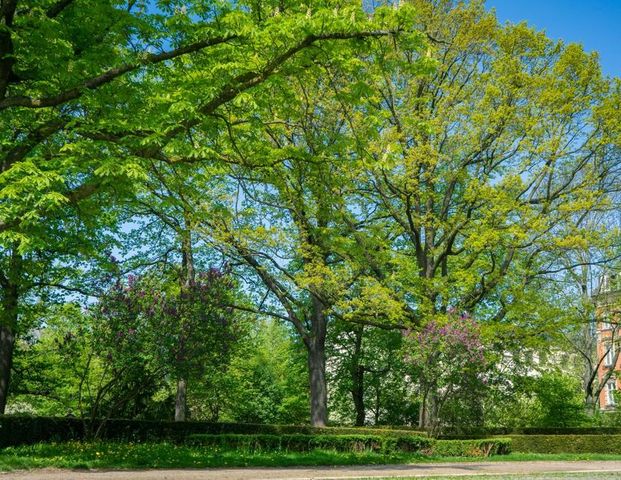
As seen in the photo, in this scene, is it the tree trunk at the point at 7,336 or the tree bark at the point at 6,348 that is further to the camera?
the tree bark at the point at 6,348

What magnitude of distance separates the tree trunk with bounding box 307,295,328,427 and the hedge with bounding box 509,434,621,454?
7.73 meters

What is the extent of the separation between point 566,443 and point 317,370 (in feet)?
33.7

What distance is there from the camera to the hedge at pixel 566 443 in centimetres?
2408

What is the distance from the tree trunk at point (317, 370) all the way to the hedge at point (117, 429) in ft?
6.35

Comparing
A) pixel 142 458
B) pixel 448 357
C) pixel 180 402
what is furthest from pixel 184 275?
pixel 142 458

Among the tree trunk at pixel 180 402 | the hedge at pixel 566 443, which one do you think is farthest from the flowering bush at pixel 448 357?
the tree trunk at pixel 180 402

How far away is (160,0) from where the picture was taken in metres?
10.8

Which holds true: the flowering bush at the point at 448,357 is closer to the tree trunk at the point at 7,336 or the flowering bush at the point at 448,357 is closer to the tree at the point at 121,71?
the tree at the point at 121,71

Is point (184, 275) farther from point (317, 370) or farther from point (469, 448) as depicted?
point (469, 448)

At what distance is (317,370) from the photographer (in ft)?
88.9

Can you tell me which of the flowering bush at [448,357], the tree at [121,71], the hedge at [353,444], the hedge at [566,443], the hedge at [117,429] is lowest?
the hedge at [566,443]

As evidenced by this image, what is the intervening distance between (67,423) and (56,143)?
9.09 meters

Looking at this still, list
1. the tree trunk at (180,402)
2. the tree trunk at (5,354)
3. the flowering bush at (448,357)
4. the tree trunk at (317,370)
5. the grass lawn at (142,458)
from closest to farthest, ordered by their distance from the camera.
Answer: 1. the grass lawn at (142,458)
2. the flowering bush at (448,357)
3. the tree trunk at (5,354)
4. the tree trunk at (180,402)
5. the tree trunk at (317,370)

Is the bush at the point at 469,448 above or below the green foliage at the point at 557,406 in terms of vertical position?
below
